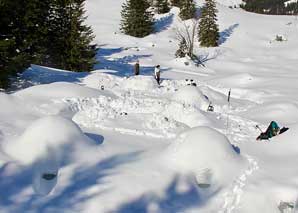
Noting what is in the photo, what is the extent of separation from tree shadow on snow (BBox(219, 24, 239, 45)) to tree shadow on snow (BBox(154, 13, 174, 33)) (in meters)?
6.22

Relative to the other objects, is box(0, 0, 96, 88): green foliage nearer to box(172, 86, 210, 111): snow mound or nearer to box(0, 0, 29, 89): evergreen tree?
box(0, 0, 29, 89): evergreen tree

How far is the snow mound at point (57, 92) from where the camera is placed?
16177mm

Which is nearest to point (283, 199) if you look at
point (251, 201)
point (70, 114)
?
point (251, 201)

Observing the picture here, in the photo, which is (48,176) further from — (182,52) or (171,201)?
(182,52)

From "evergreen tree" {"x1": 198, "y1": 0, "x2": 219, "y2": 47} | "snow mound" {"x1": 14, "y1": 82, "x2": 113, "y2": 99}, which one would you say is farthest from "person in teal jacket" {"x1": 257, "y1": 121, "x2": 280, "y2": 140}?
"evergreen tree" {"x1": 198, "y1": 0, "x2": 219, "y2": 47}

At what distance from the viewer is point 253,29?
Answer: 48.0 meters

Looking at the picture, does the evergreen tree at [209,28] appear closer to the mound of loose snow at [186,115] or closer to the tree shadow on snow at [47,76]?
the tree shadow on snow at [47,76]

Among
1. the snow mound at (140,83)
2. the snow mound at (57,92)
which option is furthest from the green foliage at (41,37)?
the snow mound at (140,83)

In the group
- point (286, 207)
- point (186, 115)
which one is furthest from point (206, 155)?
point (186, 115)

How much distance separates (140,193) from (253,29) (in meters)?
41.9

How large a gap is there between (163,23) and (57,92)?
3510 cm

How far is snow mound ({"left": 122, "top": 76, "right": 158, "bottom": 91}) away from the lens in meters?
23.2

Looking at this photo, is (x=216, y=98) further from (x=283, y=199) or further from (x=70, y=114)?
(x=283, y=199)

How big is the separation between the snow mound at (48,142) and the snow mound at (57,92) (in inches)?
220
